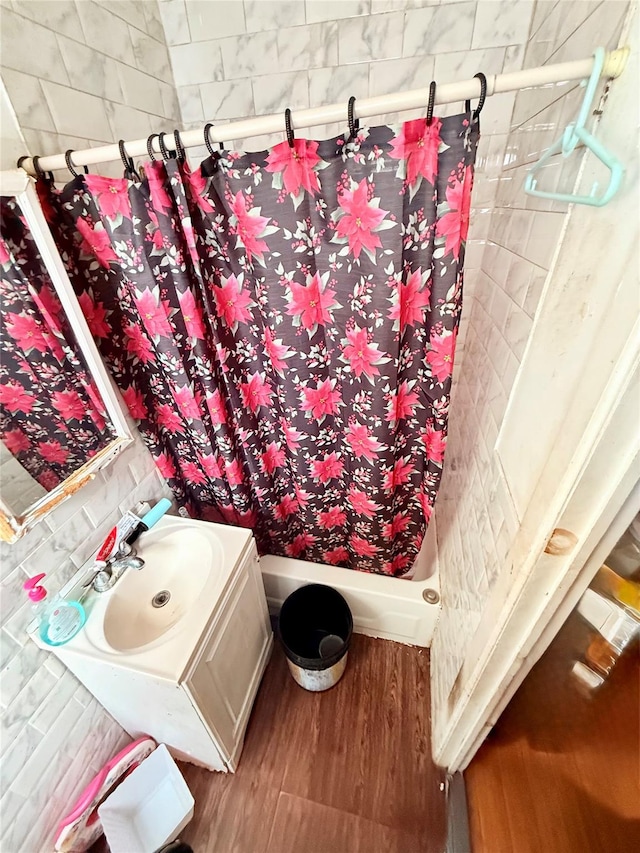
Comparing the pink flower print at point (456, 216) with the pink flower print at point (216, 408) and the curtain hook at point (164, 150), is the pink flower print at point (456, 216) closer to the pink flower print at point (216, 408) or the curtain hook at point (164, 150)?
the curtain hook at point (164, 150)

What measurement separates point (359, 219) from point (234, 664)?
52.8 inches

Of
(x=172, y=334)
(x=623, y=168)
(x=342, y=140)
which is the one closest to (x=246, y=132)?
(x=342, y=140)

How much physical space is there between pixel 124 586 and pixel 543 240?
4.75ft

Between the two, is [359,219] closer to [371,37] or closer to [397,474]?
[397,474]

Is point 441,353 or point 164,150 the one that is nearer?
point 164,150

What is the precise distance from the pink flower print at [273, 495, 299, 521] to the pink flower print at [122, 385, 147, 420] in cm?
61

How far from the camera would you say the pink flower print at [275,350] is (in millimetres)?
1031

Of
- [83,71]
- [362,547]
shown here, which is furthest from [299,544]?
[83,71]

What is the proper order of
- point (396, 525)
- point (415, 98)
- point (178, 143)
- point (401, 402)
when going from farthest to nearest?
point (396, 525)
point (401, 402)
point (178, 143)
point (415, 98)

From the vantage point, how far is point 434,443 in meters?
1.13

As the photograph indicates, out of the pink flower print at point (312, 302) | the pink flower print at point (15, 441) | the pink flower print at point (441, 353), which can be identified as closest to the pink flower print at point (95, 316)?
the pink flower print at point (15, 441)

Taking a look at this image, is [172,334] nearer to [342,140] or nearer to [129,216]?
[129,216]

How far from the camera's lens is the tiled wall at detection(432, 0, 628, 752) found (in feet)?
2.51

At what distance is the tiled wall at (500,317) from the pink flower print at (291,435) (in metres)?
0.59
